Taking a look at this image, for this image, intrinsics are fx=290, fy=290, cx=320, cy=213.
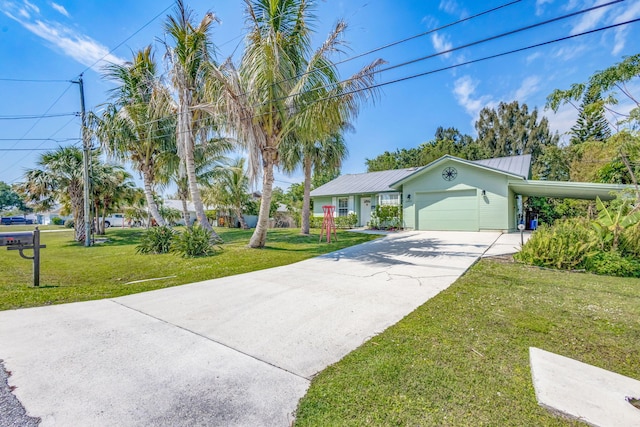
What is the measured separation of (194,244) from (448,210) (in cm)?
1260

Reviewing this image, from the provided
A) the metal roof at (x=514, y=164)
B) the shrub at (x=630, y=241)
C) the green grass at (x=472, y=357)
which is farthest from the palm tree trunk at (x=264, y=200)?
the metal roof at (x=514, y=164)

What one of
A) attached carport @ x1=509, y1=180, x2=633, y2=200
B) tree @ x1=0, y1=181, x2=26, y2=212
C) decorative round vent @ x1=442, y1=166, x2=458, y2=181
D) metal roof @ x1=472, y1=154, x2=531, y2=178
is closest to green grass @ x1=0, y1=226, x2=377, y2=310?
decorative round vent @ x1=442, y1=166, x2=458, y2=181

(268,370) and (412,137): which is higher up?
(412,137)

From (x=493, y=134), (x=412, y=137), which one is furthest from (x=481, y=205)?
(x=493, y=134)

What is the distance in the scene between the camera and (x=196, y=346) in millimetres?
3084

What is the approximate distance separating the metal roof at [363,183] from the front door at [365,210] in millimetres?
884

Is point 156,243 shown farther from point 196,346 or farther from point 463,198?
point 463,198

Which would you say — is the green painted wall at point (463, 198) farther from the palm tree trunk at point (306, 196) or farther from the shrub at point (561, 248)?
the shrub at point (561, 248)

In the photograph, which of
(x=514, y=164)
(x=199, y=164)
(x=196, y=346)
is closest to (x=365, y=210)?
(x=514, y=164)

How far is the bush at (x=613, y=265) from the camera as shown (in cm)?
651

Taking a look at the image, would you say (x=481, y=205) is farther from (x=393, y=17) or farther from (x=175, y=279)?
(x=175, y=279)

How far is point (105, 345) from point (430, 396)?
3.24 meters

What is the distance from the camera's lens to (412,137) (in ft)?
110

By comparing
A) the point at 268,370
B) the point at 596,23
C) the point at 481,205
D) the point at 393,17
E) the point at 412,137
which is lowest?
the point at 268,370
